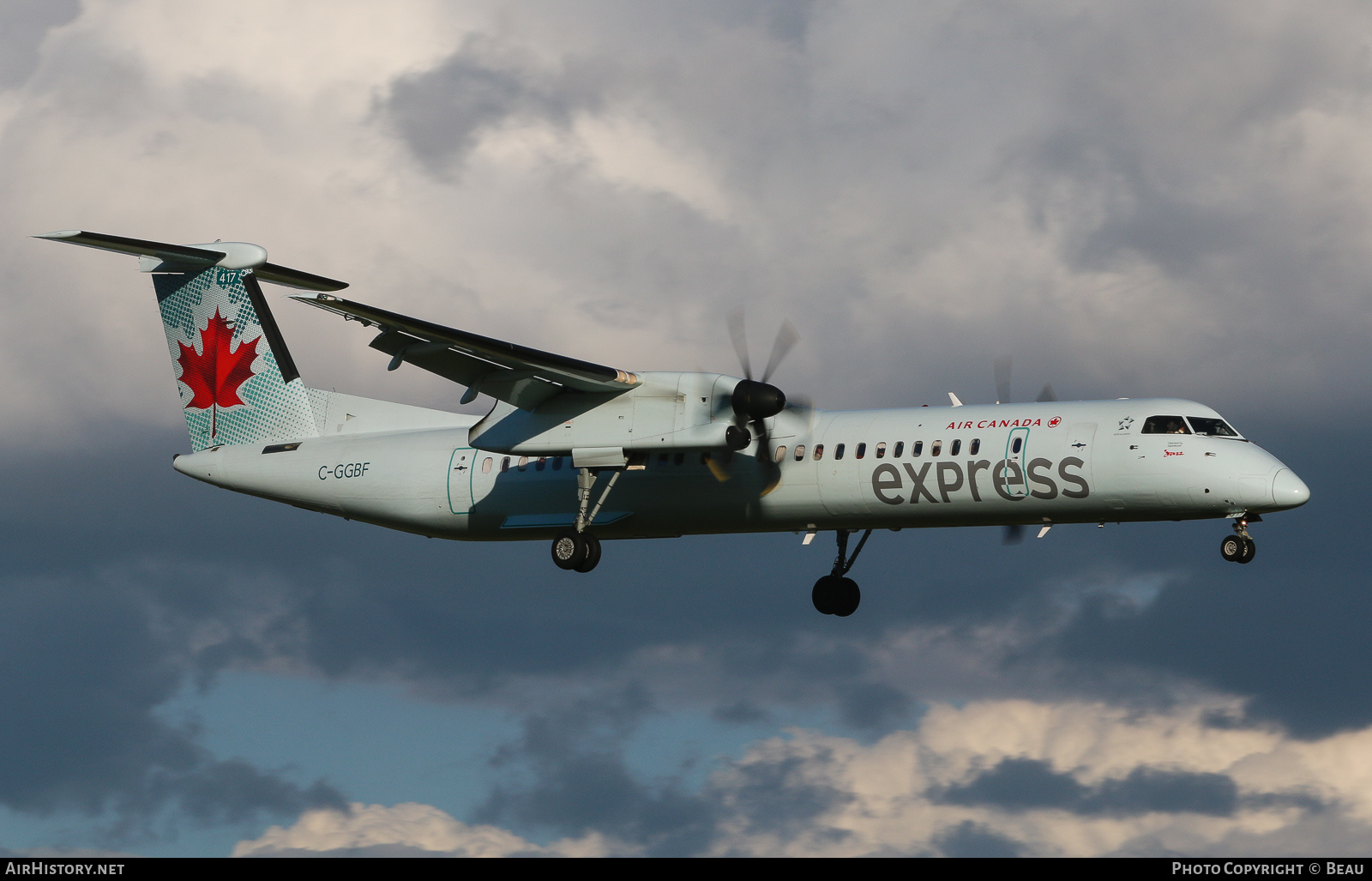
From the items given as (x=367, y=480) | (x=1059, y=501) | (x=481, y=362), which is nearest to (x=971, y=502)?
(x=1059, y=501)

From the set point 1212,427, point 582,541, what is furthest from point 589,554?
point 1212,427

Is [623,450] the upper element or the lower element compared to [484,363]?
lower

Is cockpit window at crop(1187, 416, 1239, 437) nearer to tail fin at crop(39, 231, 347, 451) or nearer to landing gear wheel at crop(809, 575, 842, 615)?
landing gear wheel at crop(809, 575, 842, 615)

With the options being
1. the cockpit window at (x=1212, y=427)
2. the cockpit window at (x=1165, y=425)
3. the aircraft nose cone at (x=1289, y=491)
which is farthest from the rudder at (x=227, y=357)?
the aircraft nose cone at (x=1289, y=491)

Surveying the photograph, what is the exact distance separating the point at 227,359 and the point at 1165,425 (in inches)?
674

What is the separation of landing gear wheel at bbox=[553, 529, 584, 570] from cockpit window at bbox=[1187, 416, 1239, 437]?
9.66 metres

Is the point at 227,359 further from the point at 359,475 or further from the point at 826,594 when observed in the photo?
the point at 826,594

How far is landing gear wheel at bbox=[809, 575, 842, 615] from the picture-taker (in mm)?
28703

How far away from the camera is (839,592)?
28.6m

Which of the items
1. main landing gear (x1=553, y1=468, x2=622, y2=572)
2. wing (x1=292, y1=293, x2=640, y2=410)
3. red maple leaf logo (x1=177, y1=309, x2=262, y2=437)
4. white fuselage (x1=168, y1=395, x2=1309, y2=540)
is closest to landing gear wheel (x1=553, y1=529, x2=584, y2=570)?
main landing gear (x1=553, y1=468, x2=622, y2=572)
